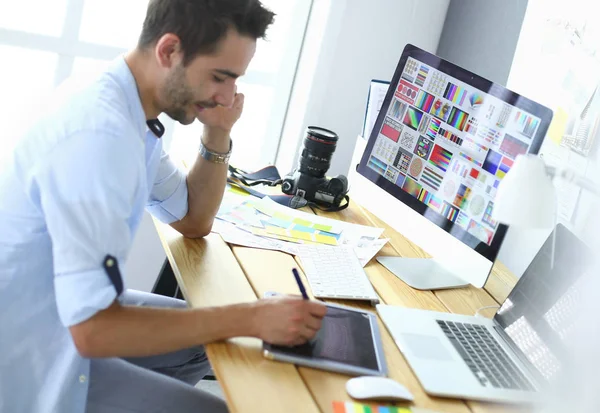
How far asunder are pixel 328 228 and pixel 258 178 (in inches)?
13.8

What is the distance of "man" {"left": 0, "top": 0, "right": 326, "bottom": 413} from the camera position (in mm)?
1156

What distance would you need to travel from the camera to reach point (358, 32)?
2568 millimetres

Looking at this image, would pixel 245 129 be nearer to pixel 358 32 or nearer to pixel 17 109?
pixel 358 32

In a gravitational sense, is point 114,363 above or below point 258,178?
below

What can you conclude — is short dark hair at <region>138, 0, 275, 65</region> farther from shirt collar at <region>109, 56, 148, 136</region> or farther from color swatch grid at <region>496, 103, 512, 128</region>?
color swatch grid at <region>496, 103, 512, 128</region>

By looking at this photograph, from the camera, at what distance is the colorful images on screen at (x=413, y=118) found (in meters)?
1.81

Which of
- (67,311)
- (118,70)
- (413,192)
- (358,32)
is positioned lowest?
(67,311)

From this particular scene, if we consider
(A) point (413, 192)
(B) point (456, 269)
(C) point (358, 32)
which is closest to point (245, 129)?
(C) point (358, 32)

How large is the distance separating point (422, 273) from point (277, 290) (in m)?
0.42

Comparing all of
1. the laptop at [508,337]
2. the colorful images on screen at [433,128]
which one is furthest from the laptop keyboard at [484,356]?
the colorful images on screen at [433,128]

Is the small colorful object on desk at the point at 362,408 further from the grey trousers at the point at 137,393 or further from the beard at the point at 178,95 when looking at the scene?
the beard at the point at 178,95

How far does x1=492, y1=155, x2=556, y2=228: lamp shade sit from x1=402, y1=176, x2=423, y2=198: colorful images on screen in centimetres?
52

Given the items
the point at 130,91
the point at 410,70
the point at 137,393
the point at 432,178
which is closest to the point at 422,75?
the point at 410,70

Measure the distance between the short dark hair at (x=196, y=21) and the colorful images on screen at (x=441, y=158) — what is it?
1.94ft
